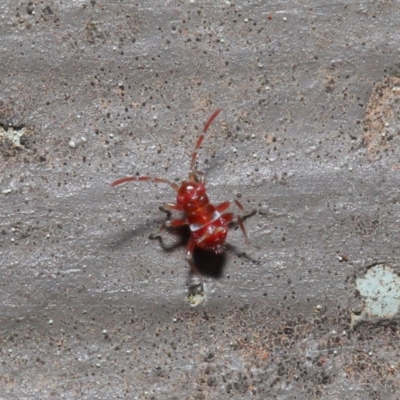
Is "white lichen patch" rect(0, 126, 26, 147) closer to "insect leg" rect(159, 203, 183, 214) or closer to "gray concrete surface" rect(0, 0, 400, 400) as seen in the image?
"gray concrete surface" rect(0, 0, 400, 400)

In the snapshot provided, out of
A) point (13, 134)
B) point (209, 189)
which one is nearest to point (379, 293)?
point (209, 189)

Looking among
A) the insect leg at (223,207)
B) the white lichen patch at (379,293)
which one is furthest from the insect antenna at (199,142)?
the white lichen patch at (379,293)

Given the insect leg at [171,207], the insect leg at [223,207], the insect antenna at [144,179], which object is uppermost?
the insect antenna at [144,179]

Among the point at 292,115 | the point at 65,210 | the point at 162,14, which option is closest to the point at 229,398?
the point at 65,210

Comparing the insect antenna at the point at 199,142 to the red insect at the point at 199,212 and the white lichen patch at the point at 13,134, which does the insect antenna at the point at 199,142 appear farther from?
the white lichen patch at the point at 13,134

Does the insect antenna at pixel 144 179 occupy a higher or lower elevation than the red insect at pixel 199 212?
higher

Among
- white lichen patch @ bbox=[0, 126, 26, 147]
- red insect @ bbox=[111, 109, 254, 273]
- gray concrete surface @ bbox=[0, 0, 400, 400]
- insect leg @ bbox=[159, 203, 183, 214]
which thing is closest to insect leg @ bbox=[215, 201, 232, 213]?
red insect @ bbox=[111, 109, 254, 273]
